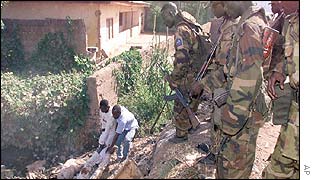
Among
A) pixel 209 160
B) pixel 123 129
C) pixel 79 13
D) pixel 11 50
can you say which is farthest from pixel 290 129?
pixel 79 13

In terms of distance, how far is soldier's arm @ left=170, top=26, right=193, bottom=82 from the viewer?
3.58 meters

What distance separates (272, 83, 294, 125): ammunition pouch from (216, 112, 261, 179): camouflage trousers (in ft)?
0.54

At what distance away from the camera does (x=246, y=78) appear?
206 centimetres

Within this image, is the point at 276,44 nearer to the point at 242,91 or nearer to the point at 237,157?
the point at 242,91

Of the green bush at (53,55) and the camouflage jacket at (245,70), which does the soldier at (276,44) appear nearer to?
the camouflage jacket at (245,70)

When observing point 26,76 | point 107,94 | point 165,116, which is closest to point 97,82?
point 107,94

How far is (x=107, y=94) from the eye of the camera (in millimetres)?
5648

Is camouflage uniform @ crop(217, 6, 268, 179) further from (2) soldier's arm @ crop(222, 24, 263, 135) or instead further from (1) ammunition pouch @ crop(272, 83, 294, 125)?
(1) ammunition pouch @ crop(272, 83, 294, 125)

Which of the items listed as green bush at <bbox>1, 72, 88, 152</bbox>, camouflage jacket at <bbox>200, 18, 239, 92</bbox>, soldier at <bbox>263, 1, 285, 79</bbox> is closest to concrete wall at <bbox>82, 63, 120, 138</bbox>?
green bush at <bbox>1, 72, 88, 152</bbox>

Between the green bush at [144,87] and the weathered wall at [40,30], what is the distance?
1471 millimetres

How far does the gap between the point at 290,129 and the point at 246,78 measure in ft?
1.67

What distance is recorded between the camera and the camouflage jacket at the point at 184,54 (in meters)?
3.58

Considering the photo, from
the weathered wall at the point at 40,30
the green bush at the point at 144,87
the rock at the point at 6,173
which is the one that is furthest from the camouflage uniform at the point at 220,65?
the weathered wall at the point at 40,30
